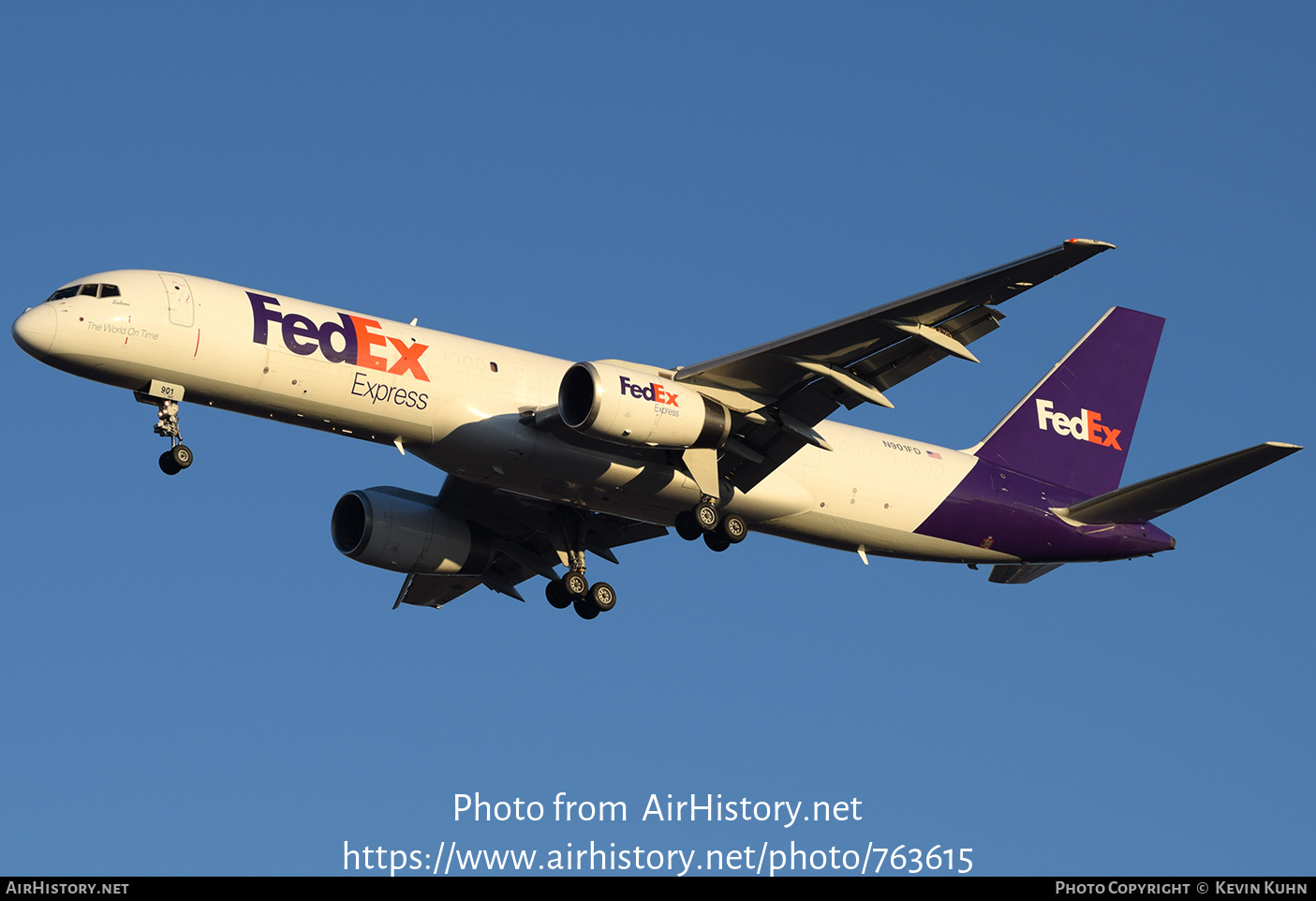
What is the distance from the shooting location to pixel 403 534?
121ft

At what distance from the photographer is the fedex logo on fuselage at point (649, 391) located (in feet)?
102

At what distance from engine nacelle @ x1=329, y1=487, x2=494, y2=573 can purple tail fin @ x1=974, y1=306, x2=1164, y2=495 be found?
518 inches

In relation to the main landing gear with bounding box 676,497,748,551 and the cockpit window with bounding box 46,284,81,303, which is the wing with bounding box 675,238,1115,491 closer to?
the main landing gear with bounding box 676,497,748,551

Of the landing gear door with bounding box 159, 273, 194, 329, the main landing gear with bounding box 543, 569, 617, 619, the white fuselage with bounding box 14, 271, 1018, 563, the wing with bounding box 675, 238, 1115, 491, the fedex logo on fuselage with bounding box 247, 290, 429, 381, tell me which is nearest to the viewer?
the wing with bounding box 675, 238, 1115, 491

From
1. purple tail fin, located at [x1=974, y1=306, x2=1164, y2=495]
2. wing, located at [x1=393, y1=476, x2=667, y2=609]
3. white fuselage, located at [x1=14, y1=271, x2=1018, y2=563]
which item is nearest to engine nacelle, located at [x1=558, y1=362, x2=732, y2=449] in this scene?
white fuselage, located at [x1=14, y1=271, x2=1018, y2=563]

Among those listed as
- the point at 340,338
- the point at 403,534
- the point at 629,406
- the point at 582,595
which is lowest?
the point at 582,595

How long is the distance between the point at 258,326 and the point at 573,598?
10.4 meters

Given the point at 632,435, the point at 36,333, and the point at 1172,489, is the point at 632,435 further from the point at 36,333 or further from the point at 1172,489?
the point at 1172,489

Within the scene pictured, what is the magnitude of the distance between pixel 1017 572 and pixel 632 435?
42.2 ft

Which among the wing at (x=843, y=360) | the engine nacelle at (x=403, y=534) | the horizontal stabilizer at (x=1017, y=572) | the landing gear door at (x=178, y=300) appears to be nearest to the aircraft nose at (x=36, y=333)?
the landing gear door at (x=178, y=300)

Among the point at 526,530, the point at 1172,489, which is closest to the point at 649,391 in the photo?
the point at 526,530

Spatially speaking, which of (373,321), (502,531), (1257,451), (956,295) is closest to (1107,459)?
(1257,451)

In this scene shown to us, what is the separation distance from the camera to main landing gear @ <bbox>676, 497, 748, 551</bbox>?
33.4 m
